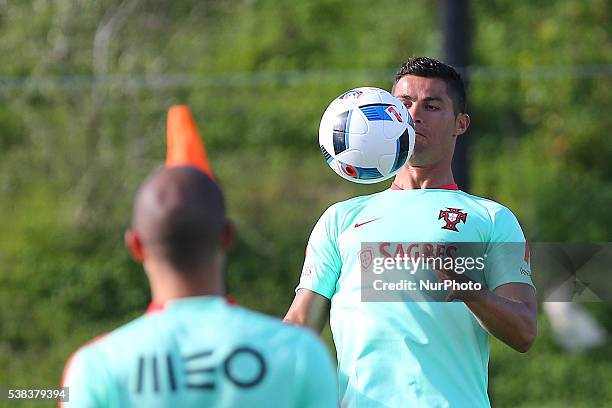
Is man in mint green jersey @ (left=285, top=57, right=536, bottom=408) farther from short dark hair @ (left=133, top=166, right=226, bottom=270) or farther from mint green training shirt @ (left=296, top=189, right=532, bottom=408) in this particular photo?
short dark hair @ (left=133, top=166, right=226, bottom=270)

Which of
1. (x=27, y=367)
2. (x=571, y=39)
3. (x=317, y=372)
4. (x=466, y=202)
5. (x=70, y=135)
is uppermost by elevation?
(x=571, y=39)

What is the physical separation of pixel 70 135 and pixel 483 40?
4.77 meters

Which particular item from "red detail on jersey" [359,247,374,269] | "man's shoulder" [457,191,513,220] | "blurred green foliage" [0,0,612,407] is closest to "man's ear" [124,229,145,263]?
"red detail on jersey" [359,247,374,269]

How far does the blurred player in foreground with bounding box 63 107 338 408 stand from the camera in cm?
242

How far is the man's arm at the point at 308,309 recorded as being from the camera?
160 inches

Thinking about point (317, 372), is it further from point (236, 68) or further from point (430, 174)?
point (236, 68)

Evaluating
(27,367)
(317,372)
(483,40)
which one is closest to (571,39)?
(483,40)

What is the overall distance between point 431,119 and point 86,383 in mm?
2253

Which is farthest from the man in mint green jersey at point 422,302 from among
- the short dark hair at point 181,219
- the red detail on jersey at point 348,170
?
the short dark hair at point 181,219

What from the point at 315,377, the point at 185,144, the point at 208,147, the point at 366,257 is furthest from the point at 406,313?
the point at 208,147

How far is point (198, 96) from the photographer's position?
11102mm

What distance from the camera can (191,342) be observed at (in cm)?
245

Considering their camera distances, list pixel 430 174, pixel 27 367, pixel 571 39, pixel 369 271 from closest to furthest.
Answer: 1. pixel 369 271
2. pixel 430 174
3. pixel 27 367
4. pixel 571 39

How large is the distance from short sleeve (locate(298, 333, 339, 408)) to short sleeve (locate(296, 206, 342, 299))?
5.14ft
